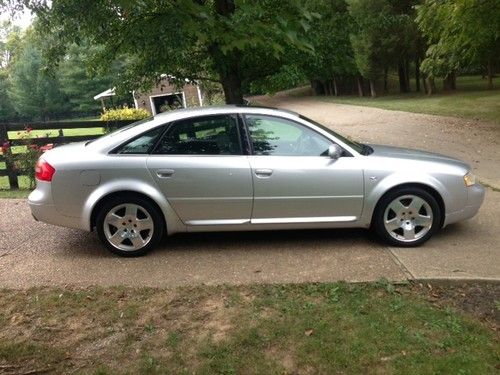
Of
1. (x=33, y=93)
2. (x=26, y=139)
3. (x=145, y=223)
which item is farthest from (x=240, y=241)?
(x=33, y=93)

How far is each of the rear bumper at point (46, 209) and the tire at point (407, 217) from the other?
10.2 feet

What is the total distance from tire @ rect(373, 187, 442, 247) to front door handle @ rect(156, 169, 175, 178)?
212cm

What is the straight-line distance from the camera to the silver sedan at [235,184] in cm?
514

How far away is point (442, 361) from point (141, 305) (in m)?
2.30

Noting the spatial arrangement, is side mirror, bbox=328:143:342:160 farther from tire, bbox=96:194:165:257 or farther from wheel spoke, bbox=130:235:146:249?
wheel spoke, bbox=130:235:146:249

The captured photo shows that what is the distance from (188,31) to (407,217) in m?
2.91

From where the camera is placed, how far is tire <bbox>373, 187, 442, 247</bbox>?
5.27 meters

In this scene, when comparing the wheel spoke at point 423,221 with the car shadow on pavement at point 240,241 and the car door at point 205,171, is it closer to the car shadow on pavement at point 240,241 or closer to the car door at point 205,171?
the car shadow on pavement at point 240,241

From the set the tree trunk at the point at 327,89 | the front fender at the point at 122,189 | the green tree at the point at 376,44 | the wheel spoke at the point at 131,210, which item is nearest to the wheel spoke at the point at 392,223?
the front fender at the point at 122,189

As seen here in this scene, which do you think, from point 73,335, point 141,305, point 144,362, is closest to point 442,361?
point 144,362

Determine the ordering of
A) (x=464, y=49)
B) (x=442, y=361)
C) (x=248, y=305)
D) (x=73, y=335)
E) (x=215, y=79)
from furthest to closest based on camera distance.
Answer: (x=464, y=49) → (x=215, y=79) → (x=248, y=305) → (x=73, y=335) → (x=442, y=361)

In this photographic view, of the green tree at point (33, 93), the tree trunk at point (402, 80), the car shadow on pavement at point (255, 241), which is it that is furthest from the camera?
the green tree at point (33, 93)

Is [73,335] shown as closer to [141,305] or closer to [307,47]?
[141,305]

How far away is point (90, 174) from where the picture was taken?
5109 millimetres
